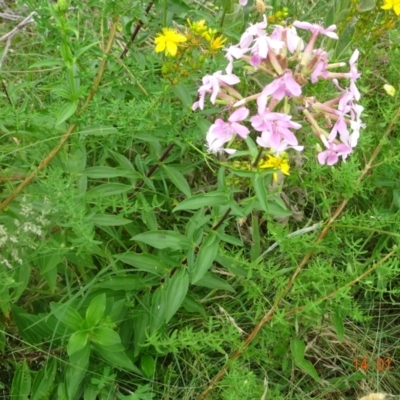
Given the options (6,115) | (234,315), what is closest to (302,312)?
(234,315)

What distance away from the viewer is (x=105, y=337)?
5.24 feet

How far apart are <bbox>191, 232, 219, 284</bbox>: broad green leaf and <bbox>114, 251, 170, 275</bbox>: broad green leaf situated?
0.54 feet

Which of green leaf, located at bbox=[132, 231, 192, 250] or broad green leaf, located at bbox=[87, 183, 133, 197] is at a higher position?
broad green leaf, located at bbox=[87, 183, 133, 197]

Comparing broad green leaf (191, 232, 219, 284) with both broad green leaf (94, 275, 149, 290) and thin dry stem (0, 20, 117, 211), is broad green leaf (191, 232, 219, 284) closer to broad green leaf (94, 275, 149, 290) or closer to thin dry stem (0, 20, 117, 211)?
broad green leaf (94, 275, 149, 290)

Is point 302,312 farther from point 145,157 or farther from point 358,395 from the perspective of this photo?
point 145,157

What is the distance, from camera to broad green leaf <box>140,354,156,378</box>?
183 centimetres

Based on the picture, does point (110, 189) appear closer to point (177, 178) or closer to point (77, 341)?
point (177, 178)

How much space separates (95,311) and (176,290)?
240mm

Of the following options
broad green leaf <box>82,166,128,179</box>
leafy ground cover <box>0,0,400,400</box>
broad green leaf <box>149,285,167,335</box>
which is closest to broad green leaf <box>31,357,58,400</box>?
leafy ground cover <box>0,0,400,400</box>

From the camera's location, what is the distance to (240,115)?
140 centimetres

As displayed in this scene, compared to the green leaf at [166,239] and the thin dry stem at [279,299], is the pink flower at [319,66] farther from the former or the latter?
the green leaf at [166,239]

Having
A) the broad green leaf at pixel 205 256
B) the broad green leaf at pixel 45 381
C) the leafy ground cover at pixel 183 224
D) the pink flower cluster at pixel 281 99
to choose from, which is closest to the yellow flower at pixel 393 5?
the leafy ground cover at pixel 183 224

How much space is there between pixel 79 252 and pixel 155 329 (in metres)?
0.32

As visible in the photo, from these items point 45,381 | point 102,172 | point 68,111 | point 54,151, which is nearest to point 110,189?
point 102,172
